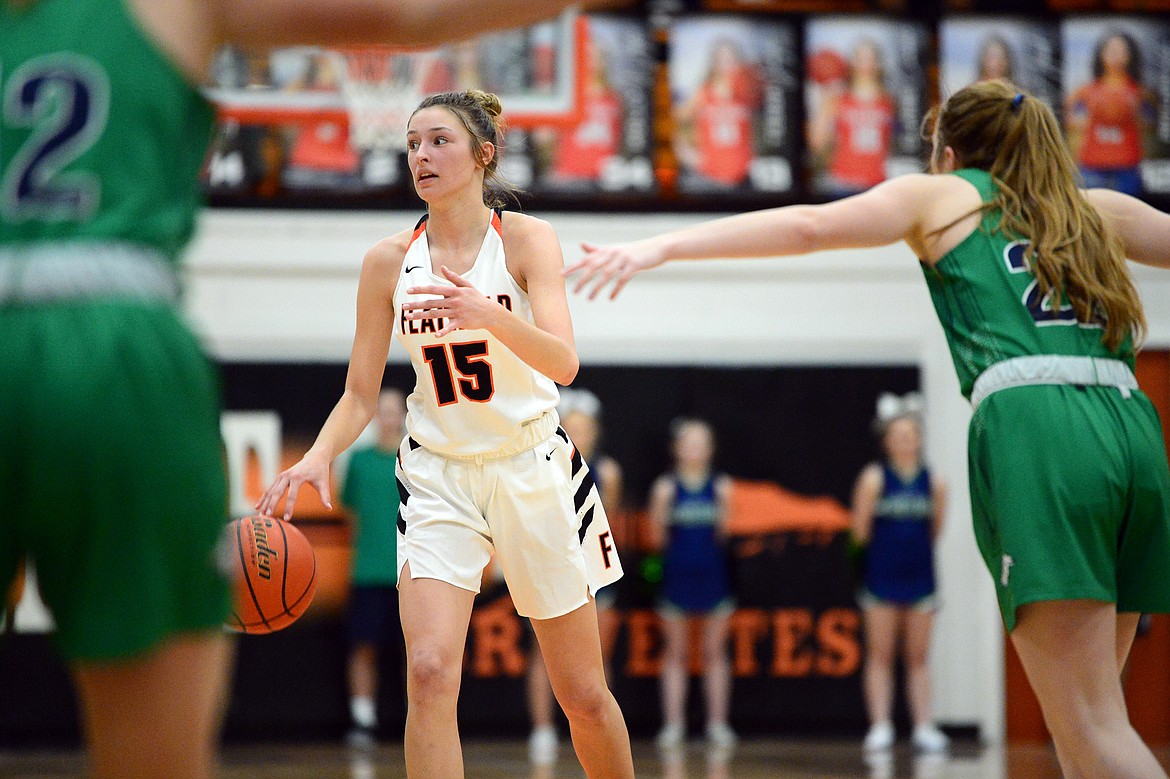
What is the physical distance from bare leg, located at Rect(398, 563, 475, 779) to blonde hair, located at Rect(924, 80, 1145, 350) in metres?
1.73

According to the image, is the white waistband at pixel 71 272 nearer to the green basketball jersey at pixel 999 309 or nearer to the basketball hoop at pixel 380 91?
the green basketball jersey at pixel 999 309

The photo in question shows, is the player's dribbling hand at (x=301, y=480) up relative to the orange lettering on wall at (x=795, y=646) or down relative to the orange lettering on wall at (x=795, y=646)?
up

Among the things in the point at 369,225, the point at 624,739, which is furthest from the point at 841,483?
the point at 624,739

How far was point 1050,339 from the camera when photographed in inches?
117

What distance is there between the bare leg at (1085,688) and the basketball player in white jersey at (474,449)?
1.24m

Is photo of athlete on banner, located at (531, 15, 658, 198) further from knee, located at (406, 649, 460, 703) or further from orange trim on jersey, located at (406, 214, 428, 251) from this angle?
knee, located at (406, 649, 460, 703)

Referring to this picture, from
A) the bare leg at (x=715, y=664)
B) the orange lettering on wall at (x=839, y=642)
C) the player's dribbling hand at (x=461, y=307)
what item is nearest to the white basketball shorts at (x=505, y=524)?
the player's dribbling hand at (x=461, y=307)

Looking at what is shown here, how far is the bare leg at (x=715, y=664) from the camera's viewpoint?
9016 mm

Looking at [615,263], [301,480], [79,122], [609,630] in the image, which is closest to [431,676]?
[301,480]

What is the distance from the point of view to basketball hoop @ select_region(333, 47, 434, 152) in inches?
311

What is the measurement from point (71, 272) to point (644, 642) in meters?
8.06

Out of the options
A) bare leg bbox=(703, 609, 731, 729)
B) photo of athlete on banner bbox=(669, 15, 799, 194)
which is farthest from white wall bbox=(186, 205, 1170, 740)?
bare leg bbox=(703, 609, 731, 729)

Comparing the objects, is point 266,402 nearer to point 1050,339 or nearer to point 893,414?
point 893,414

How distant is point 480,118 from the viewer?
3.88m
